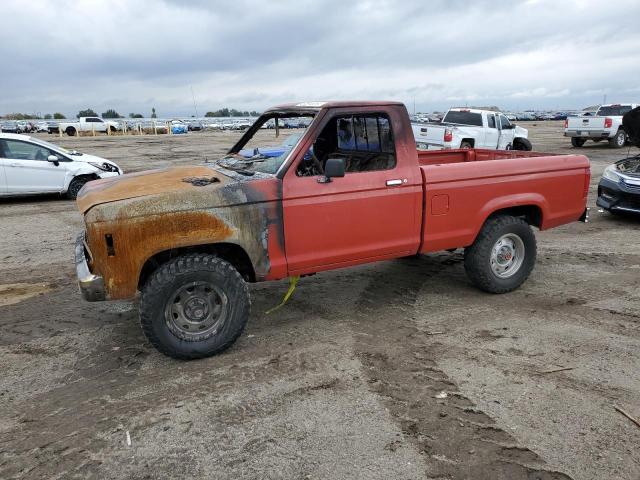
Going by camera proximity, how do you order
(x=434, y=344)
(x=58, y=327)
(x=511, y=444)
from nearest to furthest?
1. (x=511, y=444)
2. (x=434, y=344)
3. (x=58, y=327)

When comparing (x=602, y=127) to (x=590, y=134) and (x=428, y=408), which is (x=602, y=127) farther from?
(x=428, y=408)

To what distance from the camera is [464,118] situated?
17.2 m

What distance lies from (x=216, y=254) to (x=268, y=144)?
1.43 m

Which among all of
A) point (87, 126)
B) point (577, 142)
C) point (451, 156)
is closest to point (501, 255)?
point (451, 156)

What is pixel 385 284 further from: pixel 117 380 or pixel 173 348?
pixel 117 380

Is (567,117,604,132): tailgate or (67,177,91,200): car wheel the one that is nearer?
(67,177,91,200): car wheel

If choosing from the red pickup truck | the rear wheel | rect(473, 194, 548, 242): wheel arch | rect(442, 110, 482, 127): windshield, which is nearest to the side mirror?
the red pickup truck

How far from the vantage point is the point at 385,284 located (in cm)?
574

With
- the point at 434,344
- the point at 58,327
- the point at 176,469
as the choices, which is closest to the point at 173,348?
the point at 176,469

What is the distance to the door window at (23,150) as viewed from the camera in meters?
10.9

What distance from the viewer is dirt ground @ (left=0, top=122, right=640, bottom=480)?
2.85 metres

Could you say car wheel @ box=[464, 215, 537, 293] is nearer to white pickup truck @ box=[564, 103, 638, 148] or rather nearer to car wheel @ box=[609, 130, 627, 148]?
white pickup truck @ box=[564, 103, 638, 148]

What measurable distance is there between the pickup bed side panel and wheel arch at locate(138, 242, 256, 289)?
1.72 metres

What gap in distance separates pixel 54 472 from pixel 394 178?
3319 mm
